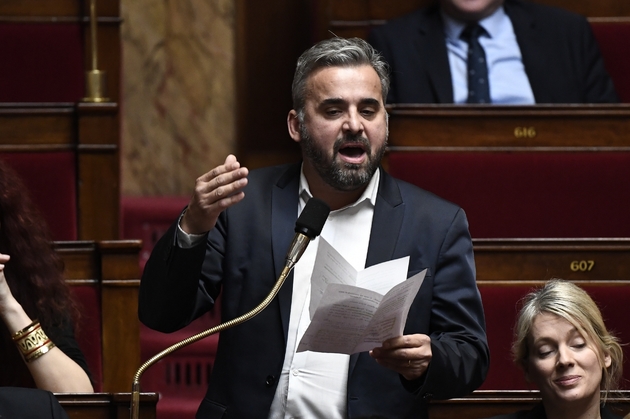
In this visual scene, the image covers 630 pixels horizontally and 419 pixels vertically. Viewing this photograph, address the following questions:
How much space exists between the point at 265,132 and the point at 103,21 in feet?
1.25

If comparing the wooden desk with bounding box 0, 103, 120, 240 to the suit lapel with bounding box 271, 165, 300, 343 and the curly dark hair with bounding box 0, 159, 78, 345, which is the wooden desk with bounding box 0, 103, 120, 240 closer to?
the curly dark hair with bounding box 0, 159, 78, 345

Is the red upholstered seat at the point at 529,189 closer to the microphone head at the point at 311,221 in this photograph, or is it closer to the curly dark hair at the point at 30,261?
the curly dark hair at the point at 30,261

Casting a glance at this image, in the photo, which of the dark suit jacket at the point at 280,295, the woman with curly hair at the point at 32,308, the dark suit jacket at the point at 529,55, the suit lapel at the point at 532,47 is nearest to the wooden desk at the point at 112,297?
the woman with curly hair at the point at 32,308

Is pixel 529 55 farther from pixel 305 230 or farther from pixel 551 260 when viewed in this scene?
pixel 305 230

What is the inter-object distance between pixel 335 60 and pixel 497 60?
1.80 ft

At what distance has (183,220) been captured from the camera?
28.0 inches

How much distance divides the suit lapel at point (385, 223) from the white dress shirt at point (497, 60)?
491 mm

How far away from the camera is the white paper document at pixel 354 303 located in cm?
62

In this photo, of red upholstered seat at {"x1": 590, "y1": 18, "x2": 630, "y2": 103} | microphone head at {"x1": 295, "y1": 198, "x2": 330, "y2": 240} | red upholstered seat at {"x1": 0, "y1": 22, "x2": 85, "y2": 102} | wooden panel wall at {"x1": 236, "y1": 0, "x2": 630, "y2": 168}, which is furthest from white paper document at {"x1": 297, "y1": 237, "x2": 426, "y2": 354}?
wooden panel wall at {"x1": 236, "y1": 0, "x2": 630, "y2": 168}

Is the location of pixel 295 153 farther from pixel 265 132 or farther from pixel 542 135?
Answer: pixel 542 135

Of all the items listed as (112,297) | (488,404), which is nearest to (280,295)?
(488,404)

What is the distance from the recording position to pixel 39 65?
1.29 meters

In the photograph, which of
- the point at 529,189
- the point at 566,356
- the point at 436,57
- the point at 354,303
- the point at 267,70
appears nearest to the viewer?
the point at 354,303

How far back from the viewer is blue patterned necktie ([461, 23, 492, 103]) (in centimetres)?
127
